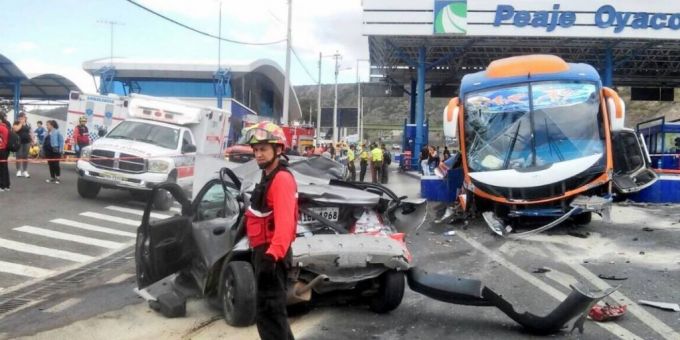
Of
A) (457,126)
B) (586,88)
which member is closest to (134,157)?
(457,126)

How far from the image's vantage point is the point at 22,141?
1644 cm

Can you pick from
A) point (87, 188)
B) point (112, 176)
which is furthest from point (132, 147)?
point (87, 188)

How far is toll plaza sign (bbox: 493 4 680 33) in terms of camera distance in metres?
25.8

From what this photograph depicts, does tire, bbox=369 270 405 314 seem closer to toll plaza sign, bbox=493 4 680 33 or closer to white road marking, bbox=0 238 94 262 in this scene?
white road marking, bbox=0 238 94 262

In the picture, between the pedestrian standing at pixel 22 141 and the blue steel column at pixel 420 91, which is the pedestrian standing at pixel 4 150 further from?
the blue steel column at pixel 420 91

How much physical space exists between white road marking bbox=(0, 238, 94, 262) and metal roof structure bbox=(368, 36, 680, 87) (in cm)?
1944

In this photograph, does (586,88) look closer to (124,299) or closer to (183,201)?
(183,201)

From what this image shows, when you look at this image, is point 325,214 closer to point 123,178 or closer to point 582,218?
point 582,218

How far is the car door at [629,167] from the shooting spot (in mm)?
13852

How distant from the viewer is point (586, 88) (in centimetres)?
1152

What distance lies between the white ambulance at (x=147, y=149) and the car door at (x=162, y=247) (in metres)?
5.87

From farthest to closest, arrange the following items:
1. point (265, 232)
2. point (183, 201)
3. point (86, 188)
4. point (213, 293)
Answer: point (86, 188), point (183, 201), point (213, 293), point (265, 232)

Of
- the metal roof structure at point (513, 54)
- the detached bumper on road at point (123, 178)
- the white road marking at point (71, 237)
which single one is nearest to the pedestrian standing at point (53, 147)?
the detached bumper on road at point (123, 178)

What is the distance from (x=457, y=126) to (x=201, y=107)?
797 centimetres
